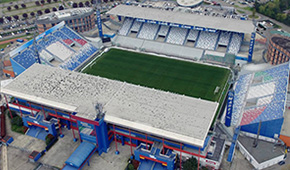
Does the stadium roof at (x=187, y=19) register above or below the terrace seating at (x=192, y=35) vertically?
above

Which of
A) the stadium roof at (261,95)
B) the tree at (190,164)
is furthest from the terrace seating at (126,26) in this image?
the tree at (190,164)

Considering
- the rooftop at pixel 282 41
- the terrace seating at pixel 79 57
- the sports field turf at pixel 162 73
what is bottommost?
the sports field turf at pixel 162 73

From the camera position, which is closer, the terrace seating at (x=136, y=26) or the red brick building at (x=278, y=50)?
the red brick building at (x=278, y=50)

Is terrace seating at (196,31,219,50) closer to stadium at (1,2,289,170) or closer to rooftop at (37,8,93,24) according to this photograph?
stadium at (1,2,289,170)

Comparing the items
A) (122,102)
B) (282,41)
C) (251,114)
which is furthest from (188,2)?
(122,102)

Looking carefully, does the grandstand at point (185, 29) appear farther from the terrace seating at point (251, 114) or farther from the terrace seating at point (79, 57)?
the terrace seating at point (251, 114)

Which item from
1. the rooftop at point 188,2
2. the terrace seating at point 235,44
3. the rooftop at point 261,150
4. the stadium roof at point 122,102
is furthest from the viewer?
the rooftop at point 188,2
